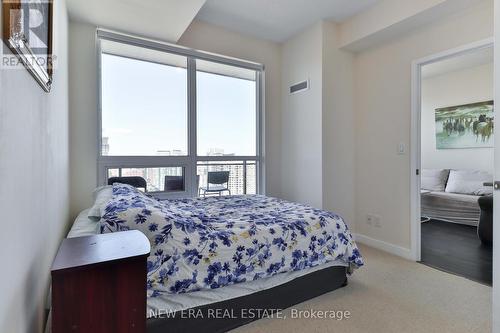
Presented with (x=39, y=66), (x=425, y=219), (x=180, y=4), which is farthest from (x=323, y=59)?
(x=425, y=219)

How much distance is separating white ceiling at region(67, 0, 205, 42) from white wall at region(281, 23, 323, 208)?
1.55 meters

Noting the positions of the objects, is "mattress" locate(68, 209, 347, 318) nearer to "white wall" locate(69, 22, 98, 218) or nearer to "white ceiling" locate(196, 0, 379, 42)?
"white wall" locate(69, 22, 98, 218)

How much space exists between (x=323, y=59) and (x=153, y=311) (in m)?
3.04

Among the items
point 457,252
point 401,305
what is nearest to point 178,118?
point 401,305

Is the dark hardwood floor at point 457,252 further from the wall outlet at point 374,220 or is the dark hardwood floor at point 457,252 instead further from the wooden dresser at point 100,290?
the wooden dresser at point 100,290

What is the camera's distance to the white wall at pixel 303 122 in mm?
3238

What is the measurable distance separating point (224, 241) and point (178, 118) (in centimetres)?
204

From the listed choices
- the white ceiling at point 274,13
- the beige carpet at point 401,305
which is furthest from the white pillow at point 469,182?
the white ceiling at point 274,13

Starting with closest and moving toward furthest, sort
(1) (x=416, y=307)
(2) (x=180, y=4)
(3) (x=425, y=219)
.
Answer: (1) (x=416, y=307) < (2) (x=180, y=4) < (3) (x=425, y=219)

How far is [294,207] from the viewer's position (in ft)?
7.74

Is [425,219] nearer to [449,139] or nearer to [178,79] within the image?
[449,139]

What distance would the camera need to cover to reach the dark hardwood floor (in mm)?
2484

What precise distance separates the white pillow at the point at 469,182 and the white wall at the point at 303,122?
2849 millimetres

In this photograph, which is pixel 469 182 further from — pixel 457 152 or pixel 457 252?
pixel 457 252
